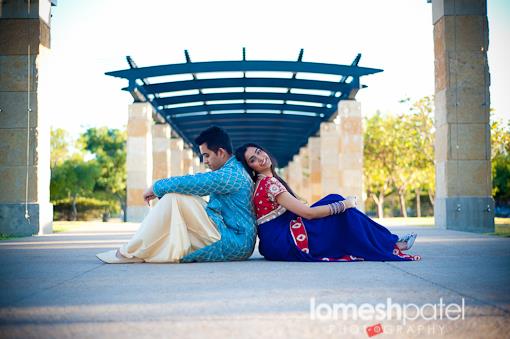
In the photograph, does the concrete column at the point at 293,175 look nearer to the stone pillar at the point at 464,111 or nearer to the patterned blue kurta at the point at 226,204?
the stone pillar at the point at 464,111

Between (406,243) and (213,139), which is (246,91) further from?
(406,243)

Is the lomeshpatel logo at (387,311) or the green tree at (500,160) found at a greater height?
the green tree at (500,160)

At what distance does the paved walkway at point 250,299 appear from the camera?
252 cm

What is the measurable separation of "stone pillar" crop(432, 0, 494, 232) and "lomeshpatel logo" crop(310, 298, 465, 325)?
928 cm

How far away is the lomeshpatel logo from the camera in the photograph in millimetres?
2713

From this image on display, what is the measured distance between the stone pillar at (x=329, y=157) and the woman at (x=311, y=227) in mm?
15431

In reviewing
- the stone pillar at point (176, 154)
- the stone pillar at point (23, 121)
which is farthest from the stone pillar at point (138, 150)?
the stone pillar at point (176, 154)

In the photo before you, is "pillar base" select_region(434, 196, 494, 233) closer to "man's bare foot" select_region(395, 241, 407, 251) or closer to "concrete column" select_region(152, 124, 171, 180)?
"man's bare foot" select_region(395, 241, 407, 251)

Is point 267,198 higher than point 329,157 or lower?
lower

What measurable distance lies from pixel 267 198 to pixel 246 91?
41.7 ft

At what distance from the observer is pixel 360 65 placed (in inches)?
Result: 607

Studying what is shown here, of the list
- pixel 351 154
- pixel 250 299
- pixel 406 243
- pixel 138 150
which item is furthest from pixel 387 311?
pixel 351 154

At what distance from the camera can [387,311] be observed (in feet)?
9.29

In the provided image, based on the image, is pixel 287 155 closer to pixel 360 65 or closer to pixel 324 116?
pixel 324 116
